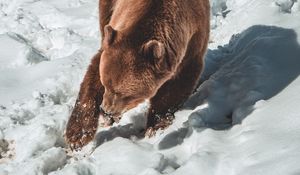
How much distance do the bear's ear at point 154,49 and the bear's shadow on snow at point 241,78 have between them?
864 mm

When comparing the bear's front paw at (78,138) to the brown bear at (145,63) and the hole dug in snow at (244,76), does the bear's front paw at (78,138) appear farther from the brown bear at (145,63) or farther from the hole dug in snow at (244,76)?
the hole dug in snow at (244,76)

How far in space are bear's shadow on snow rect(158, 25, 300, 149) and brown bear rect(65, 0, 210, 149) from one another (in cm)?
34

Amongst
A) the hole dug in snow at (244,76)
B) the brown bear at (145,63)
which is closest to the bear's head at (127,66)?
the brown bear at (145,63)

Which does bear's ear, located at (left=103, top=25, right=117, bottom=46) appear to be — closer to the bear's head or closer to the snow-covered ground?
the bear's head

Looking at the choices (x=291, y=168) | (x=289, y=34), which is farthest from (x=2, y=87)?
(x=291, y=168)

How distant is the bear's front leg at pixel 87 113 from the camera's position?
5.45 metres

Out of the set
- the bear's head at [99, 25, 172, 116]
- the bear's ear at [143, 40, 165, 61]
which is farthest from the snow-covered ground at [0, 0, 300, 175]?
the bear's ear at [143, 40, 165, 61]

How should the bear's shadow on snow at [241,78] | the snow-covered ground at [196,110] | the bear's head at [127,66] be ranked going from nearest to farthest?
the snow-covered ground at [196,110]
the bear's head at [127,66]
the bear's shadow on snow at [241,78]

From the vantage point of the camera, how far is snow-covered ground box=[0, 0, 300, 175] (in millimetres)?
4527

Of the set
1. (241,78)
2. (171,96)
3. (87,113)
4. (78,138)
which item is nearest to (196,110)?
(171,96)

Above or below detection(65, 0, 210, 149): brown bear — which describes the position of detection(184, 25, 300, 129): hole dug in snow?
below

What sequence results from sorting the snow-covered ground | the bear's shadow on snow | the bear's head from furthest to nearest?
the bear's shadow on snow
the bear's head
the snow-covered ground

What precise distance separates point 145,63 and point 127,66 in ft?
0.52

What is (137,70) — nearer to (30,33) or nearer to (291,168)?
(291,168)
